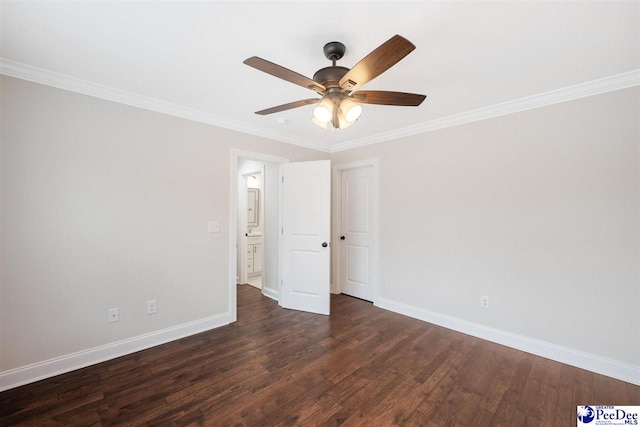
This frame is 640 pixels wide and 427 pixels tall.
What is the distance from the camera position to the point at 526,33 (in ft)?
5.33

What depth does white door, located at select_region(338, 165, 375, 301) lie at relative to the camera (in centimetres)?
399

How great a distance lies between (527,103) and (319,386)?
3253mm

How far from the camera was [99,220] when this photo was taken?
235 centimetres

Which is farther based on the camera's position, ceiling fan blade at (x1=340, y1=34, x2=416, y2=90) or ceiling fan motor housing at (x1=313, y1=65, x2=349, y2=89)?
ceiling fan motor housing at (x1=313, y1=65, x2=349, y2=89)

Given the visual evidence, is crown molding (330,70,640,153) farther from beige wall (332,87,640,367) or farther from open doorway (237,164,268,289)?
open doorway (237,164,268,289)

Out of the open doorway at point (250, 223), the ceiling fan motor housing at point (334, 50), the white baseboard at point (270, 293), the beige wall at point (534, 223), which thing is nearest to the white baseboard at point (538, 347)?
the beige wall at point (534, 223)

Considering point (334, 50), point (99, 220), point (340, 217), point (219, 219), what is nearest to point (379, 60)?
point (334, 50)

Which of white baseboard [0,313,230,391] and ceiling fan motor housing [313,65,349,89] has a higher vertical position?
ceiling fan motor housing [313,65,349,89]

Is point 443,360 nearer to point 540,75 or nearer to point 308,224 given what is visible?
point 308,224

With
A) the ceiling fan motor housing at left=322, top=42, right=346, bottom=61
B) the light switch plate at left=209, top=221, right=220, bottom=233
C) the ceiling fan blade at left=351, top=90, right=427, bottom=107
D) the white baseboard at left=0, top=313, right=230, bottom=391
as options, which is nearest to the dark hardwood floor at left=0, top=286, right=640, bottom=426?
the white baseboard at left=0, top=313, right=230, bottom=391

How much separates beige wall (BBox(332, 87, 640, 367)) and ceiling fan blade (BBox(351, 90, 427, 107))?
1580 millimetres

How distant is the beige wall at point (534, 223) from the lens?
2.15 metres

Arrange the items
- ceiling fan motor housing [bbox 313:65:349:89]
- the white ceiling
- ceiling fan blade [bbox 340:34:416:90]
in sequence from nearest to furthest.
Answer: ceiling fan blade [bbox 340:34:416:90] < the white ceiling < ceiling fan motor housing [bbox 313:65:349:89]

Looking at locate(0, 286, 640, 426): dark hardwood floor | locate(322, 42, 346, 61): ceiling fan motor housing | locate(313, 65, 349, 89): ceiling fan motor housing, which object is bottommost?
locate(0, 286, 640, 426): dark hardwood floor
